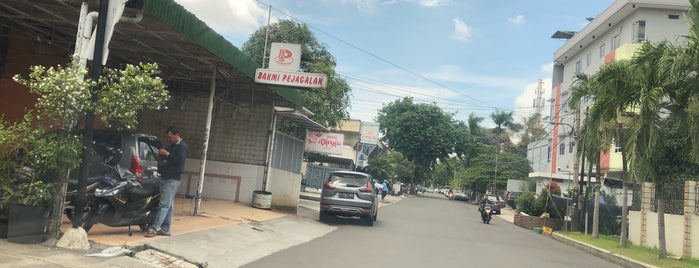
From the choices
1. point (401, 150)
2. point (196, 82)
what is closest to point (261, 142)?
point (196, 82)

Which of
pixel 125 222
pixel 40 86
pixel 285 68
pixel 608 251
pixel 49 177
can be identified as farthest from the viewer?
pixel 608 251

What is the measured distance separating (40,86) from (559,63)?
48964mm

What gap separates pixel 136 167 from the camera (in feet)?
28.0

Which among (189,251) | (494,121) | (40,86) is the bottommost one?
(189,251)

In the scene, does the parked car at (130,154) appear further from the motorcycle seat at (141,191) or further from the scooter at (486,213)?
the scooter at (486,213)

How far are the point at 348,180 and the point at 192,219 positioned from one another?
18.7 feet

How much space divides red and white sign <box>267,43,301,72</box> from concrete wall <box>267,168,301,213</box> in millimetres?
4910

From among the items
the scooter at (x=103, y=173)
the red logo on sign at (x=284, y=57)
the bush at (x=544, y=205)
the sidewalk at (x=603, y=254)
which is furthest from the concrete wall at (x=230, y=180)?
the bush at (x=544, y=205)

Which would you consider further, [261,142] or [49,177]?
[261,142]

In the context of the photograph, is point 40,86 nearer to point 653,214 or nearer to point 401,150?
point 653,214

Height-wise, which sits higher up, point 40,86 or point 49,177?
point 40,86

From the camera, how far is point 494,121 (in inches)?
3629

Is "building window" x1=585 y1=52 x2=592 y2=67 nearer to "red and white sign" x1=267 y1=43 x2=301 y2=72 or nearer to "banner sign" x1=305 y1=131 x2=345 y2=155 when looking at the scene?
"banner sign" x1=305 y1=131 x2=345 y2=155

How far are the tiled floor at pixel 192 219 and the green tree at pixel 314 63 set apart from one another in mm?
7579
